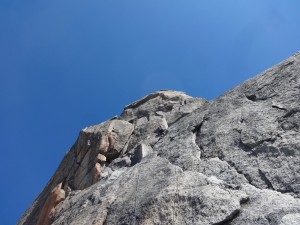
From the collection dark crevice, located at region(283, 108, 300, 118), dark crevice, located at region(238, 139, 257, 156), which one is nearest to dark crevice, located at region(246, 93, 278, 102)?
dark crevice, located at region(283, 108, 300, 118)

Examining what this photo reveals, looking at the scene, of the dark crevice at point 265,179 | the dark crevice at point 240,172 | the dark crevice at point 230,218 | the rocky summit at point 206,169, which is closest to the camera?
the dark crevice at point 230,218

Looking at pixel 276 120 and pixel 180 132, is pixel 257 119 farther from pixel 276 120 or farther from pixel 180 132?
pixel 180 132

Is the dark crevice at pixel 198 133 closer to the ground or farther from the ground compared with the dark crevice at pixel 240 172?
farther from the ground

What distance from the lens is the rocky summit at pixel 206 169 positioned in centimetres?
1022

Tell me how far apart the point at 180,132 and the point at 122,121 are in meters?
6.19

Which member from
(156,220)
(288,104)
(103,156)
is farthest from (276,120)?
(103,156)

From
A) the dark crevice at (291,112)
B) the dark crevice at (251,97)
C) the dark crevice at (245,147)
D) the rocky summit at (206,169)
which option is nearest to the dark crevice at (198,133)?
the rocky summit at (206,169)

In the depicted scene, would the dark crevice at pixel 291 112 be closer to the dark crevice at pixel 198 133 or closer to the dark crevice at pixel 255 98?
the dark crevice at pixel 255 98

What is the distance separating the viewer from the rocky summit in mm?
10219

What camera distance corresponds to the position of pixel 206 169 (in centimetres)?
1223

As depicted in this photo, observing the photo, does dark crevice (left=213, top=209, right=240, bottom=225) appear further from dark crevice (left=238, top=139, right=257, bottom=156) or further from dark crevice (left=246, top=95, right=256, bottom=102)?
dark crevice (left=246, top=95, right=256, bottom=102)

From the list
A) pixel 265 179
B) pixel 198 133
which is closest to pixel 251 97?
pixel 198 133

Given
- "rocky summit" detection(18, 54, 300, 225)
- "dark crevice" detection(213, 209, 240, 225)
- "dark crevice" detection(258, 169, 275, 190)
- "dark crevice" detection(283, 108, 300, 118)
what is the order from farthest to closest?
"dark crevice" detection(283, 108, 300, 118) → "dark crevice" detection(258, 169, 275, 190) → "rocky summit" detection(18, 54, 300, 225) → "dark crevice" detection(213, 209, 240, 225)

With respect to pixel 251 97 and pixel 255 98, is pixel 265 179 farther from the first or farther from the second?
pixel 251 97
